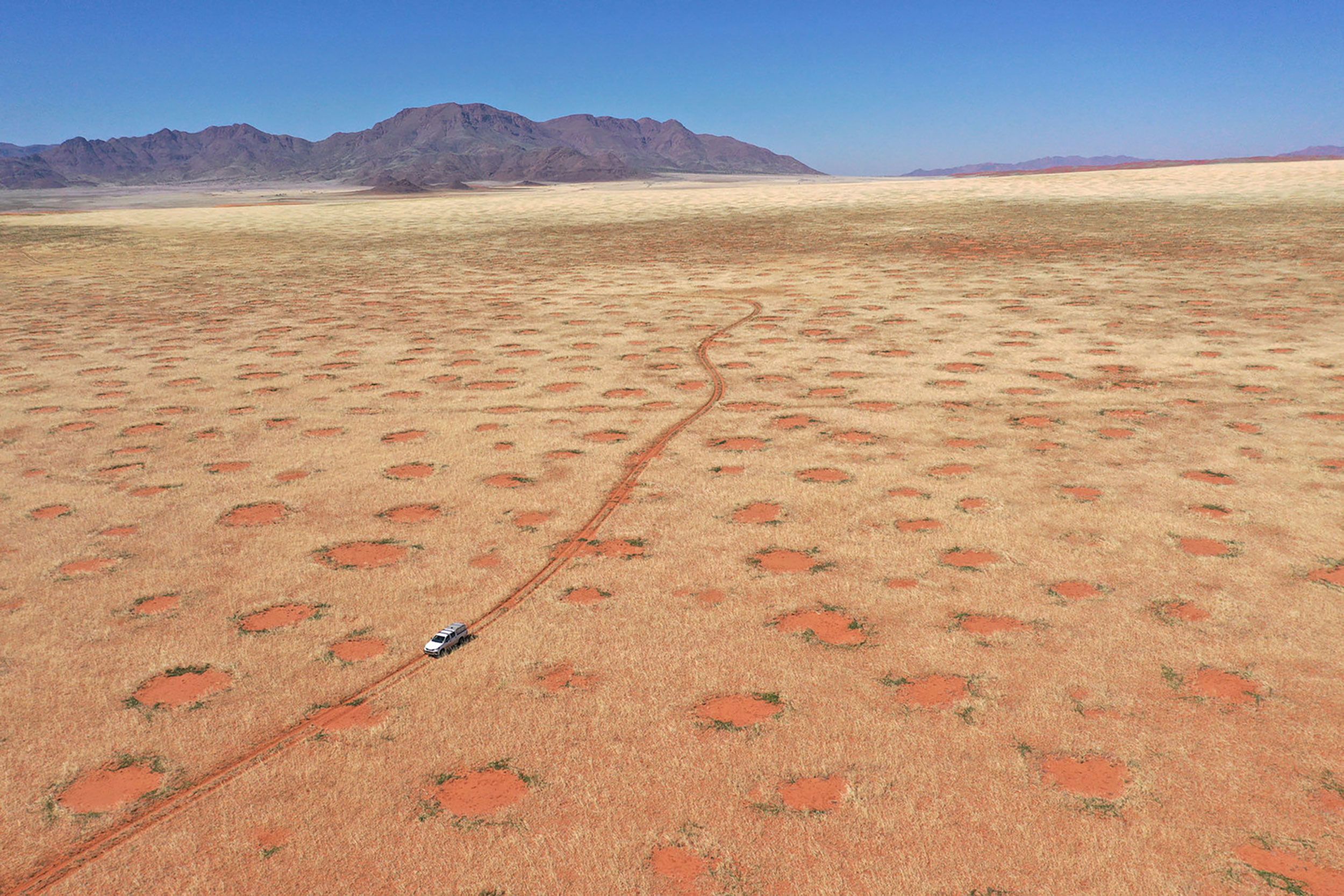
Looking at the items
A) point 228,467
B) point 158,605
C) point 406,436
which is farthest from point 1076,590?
point 228,467

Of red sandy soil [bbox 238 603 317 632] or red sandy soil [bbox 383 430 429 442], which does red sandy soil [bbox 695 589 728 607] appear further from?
red sandy soil [bbox 383 430 429 442]

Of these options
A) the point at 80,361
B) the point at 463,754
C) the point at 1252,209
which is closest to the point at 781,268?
the point at 80,361

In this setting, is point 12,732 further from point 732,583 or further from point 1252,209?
point 1252,209

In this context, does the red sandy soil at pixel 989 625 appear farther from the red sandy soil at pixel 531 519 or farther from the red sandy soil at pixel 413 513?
the red sandy soil at pixel 413 513

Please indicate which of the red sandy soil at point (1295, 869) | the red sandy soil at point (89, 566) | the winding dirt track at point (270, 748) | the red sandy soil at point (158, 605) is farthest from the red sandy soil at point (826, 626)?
the red sandy soil at point (89, 566)

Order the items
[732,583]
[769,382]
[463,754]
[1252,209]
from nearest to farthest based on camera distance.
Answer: [463,754]
[732,583]
[769,382]
[1252,209]

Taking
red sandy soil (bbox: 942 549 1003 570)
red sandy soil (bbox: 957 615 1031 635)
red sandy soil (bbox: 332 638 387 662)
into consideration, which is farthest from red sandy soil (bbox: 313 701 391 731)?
red sandy soil (bbox: 942 549 1003 570)

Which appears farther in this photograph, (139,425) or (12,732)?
(139,425)
